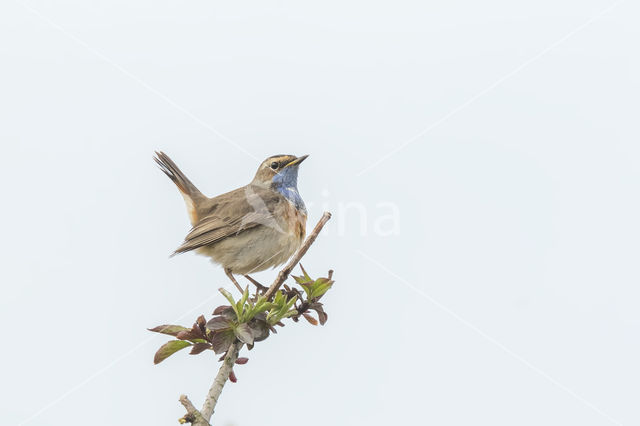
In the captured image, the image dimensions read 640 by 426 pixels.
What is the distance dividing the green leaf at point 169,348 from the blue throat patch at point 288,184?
191 inches

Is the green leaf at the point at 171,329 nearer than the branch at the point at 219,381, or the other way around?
the branch at the point at 219,381

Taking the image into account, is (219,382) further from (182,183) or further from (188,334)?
(182,183)

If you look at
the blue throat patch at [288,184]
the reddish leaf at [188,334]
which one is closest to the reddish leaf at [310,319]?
the reddish leaf at [188,334]

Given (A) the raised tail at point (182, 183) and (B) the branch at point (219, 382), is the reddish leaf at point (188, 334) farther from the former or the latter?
(A) the raised tail at point (182, 183)

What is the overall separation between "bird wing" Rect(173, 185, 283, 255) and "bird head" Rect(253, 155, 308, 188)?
152 millimetres

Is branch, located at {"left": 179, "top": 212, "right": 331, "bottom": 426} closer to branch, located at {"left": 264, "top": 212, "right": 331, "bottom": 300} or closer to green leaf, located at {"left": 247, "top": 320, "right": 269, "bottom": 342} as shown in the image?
branch, located at {"left": 264, "top": 212, "right": 331, "bottom": 300}

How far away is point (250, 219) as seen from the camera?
7867mm

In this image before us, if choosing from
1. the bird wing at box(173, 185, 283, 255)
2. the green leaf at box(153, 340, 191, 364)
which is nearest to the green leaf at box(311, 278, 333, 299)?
the green leaf at box(153, 340, 191, 364)

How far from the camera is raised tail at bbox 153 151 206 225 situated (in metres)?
8.73

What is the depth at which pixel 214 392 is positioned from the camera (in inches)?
114

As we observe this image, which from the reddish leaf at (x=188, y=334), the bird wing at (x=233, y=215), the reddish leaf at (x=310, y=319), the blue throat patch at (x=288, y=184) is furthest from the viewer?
the blue throat patch at (x=288, y=184)

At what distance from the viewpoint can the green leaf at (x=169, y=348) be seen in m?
3.68

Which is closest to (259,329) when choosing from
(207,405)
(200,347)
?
(200,347)

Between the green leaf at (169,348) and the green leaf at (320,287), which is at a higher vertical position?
the green leaf at (320,287)
